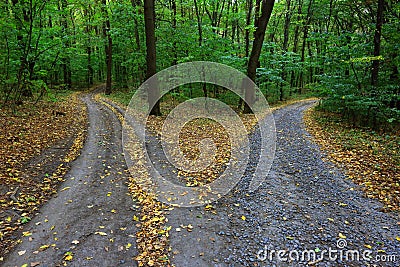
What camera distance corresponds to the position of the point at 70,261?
394cm

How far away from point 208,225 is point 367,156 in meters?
6.42

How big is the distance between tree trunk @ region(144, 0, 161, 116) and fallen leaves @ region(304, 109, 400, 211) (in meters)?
8.92

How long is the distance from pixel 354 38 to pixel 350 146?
664cm

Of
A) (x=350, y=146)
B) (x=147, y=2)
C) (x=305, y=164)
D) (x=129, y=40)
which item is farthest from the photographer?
(x=129, y=40)

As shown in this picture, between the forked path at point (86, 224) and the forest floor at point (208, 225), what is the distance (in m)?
0.02

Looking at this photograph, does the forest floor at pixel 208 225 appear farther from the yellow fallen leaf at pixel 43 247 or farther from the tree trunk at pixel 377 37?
the tree trunk at pixel 377 37

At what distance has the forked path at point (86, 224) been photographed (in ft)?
13.2

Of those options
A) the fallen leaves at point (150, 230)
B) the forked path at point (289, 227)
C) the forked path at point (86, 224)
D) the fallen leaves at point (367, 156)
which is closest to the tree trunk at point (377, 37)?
the fallen leaves at point (367, 156)

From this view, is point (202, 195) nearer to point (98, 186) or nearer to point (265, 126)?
point (98, 186)

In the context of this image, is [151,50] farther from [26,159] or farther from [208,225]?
[208,225]

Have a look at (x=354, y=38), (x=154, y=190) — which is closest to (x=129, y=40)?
(x=354, y=38)

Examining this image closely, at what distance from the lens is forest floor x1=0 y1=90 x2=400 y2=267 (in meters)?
4.11

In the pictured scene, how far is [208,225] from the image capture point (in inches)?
198

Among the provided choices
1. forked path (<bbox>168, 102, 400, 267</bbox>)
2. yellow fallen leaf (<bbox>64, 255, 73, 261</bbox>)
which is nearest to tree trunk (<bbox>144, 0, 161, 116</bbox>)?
forked path (<bbox>168, 102, 400, 267</bbox>)
